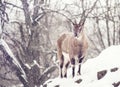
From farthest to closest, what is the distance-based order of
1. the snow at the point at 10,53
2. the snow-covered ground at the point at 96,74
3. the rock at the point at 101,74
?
the snow at the point at 10,53 < the rock at the point at 101,74 < the snow-covered ground at the point at 96,74

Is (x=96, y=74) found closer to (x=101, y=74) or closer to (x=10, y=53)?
(x=101, y=74)

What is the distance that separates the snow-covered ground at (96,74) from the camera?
11.5 metres

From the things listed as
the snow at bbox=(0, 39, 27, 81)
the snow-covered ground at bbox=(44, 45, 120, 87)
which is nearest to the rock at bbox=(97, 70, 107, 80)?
the snow-covered ground at bbox=(44, 45, 120, 87)

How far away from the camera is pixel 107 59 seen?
13062 millimetres

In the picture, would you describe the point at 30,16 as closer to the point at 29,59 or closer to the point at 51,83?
the point at 29,59

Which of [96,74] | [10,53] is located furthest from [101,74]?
[10,53]

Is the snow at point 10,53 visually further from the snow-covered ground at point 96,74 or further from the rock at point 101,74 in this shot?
the rock at point 101,74

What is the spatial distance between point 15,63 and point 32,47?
1.70 m

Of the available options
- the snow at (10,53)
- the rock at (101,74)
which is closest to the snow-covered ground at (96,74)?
the rock at (101,74)

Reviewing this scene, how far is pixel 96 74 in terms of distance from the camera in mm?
12398

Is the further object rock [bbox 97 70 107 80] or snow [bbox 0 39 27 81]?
snow [bbox 0 39 27 81]

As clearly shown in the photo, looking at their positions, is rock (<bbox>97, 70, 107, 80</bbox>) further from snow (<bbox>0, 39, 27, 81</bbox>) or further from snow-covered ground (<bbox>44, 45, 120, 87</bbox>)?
snow (<bbox>0, 39, 27, 81</bbox>)

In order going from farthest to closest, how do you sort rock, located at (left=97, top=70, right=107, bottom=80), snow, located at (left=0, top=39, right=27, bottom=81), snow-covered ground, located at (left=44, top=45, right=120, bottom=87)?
1. snow, located at (left=0, top=39, right=27, bottom=81)
2. rock, located at (left=97, top=70, right=107, bottom=80)
3. snow-covered ground, located at (left=44, top=45, right=120, bottom=87)

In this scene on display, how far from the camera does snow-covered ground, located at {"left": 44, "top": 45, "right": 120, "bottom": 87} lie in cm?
1149
